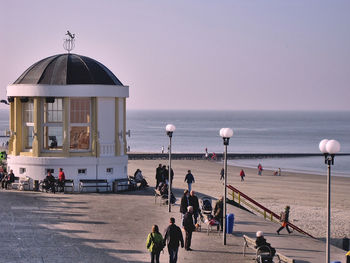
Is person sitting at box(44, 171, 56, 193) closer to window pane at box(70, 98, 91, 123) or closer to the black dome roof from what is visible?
window pane at box(70, 98, 91, 123)

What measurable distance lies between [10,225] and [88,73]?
1030cm

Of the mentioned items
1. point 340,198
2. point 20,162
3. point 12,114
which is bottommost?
point 340,198

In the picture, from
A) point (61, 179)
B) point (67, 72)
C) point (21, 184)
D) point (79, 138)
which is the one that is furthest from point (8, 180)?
point (67, 72)

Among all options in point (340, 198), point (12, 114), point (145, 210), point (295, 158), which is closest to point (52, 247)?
point (145, 210)

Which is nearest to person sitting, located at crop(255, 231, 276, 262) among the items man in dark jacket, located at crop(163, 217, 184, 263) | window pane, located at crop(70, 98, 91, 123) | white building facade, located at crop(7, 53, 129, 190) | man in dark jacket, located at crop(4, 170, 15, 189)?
man in dark jacket, located at crop(163, 217, 184, 263)

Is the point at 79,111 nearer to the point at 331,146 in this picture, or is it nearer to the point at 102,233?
the point at 102,233

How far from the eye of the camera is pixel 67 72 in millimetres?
29656

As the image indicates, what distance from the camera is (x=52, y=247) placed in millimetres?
18344

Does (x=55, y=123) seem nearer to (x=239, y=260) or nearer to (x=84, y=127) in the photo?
(x=84, y=127)

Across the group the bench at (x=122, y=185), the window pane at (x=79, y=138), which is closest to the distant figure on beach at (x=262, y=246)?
the bench at (x=122, y=185)

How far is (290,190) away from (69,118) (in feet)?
84.0

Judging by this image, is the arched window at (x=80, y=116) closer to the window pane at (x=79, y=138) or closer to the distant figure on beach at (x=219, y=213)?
the window pane at (x=79, y=138)

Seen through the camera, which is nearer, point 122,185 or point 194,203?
point 194,203

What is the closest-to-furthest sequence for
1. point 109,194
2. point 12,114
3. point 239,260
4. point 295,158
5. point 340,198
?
point 239,260 → point 109,194 → point 12,114 → point 340,198 → point 295,158
